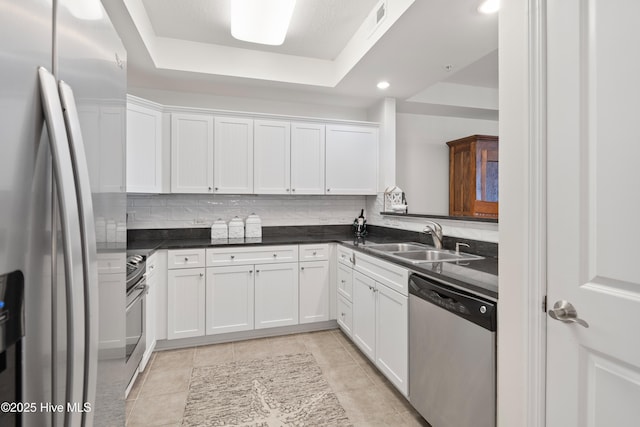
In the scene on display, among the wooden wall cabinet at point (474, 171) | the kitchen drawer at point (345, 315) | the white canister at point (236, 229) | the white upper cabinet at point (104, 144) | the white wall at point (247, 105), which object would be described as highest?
the white wall at point (247, 105)

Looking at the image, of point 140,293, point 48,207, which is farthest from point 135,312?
point 48,207

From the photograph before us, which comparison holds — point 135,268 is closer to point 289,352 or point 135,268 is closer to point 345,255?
point 289,352

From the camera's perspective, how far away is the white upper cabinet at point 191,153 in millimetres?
3012

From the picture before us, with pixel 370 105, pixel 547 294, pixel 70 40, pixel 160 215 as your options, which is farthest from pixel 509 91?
pixel 160 215

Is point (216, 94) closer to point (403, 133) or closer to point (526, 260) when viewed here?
point (403, 133)

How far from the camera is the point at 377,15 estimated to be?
231cm

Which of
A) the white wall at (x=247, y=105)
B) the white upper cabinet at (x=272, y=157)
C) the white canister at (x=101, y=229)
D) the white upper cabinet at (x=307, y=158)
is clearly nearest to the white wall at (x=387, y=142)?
the white wall at (x=247, y=105)

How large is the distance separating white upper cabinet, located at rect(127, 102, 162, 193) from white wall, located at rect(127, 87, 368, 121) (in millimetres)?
438

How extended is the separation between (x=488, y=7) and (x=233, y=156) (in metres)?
2.39

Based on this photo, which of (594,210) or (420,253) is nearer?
(594,210)

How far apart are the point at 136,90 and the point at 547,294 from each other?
3695 millimetres

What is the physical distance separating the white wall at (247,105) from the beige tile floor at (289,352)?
2451 mm

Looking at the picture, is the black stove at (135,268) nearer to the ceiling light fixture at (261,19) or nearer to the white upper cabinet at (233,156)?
the white upper cabinet at (233,156)

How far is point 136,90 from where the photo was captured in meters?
3.16
